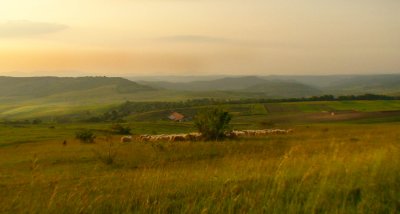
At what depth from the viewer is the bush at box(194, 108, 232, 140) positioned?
36.3 metres

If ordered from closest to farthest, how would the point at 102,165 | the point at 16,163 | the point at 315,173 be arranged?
the point at 315,173, the point at 102,165, the point at 16,163

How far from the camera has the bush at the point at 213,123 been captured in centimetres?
3631

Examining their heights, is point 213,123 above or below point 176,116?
above

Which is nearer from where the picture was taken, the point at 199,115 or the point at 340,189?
the point at 340,189

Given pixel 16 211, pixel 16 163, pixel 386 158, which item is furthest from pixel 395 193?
pixel 16 163

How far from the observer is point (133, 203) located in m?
6.37

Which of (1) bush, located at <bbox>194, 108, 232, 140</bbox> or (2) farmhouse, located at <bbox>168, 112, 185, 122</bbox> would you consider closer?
(1) bush, located at <bbox>194, 108, 232, 140</bbox>

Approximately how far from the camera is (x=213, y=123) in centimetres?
3644

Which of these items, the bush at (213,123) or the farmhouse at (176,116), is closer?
the bush at (213,123)

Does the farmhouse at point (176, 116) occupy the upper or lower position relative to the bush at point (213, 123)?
lower

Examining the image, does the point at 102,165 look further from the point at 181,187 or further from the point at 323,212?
the point at 323,212

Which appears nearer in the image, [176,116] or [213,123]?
[213,123]

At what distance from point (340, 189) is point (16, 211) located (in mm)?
5110

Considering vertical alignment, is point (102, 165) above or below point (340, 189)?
below
